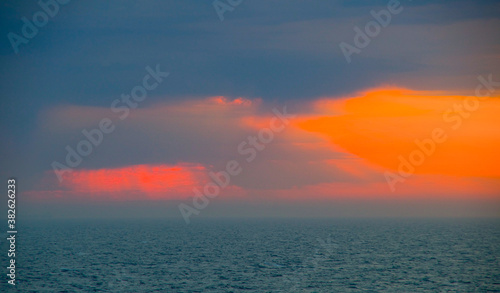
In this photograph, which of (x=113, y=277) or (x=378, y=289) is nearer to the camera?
(x=378, y=289)

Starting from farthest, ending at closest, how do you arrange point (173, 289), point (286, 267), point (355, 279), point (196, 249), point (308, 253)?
point (196, 249) → point (308, 253) → point (286, 267) → point (355, 279) → point (173, 289)

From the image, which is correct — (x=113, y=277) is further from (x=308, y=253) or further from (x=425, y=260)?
(x=425, y=260)

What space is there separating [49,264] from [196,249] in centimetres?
4312

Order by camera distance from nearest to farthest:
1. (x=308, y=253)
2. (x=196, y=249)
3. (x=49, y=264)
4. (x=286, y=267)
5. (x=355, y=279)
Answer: (x=355, y=279), (x=286, y=267), (x=49, y=264), (x=308, y=253), (x=196, y=249)

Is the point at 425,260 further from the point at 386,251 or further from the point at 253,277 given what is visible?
the point at 253,277

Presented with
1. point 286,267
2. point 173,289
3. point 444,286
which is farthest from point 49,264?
point 444,286

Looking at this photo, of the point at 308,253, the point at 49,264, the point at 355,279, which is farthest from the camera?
the point at 308,253

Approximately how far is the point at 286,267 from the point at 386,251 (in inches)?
1712

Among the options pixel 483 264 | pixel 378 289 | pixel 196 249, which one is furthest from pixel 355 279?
pixel 196 249

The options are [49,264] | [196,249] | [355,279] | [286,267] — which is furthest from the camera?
[196,249]

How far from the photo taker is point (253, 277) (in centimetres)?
8744

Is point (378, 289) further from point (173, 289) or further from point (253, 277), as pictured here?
point (173, 289)

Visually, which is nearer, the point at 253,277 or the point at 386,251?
the point at 253,277

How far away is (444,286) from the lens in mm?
80125
